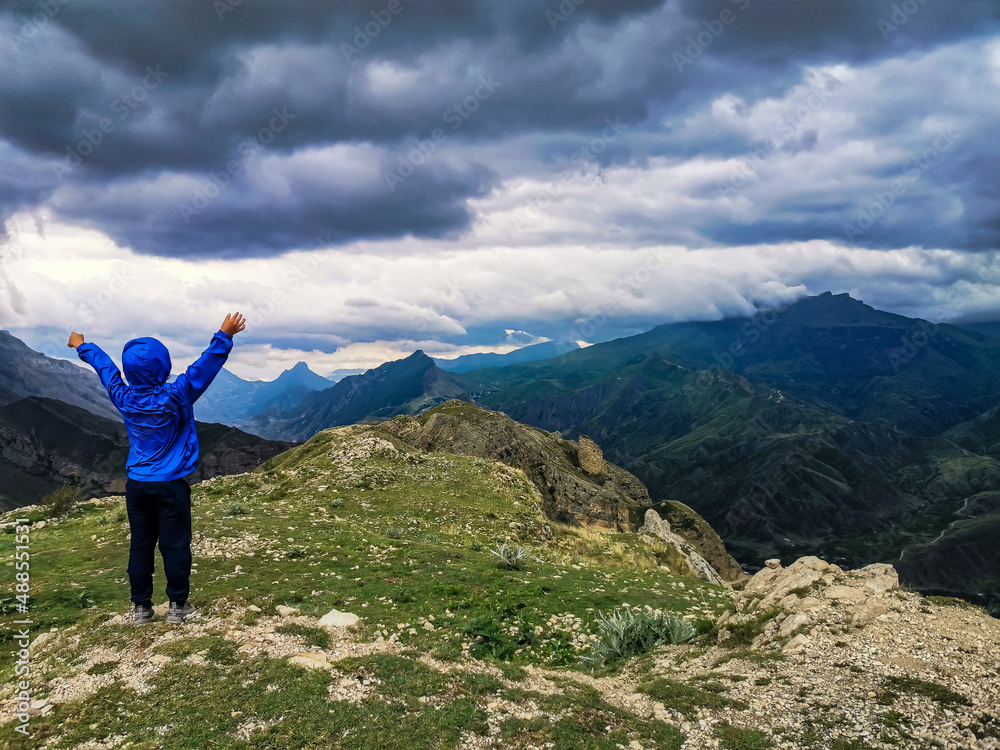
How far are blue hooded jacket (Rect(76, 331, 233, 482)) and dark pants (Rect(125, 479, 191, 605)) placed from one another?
0.79ft

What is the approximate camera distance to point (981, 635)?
28.8ft

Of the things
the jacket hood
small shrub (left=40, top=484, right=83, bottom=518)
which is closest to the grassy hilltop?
the jacket hood

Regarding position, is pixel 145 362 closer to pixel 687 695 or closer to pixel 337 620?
pixel 337 620

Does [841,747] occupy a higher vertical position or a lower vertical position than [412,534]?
higher

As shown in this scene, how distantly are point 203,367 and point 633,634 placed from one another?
1043 cm

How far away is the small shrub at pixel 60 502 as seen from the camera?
24931mm

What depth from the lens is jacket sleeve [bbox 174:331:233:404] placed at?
9445 mm

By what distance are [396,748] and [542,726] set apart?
198cm

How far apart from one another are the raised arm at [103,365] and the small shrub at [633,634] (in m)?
10.3

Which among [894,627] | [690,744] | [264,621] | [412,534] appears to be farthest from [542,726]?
[412,534]

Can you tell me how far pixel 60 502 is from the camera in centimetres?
2562

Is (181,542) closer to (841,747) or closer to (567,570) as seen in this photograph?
(841,747)

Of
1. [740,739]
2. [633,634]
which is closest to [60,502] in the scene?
[633,634]

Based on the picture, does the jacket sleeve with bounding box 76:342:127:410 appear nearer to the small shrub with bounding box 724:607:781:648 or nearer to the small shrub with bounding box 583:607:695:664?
the small shrub with bounding box 583:607:695:664
